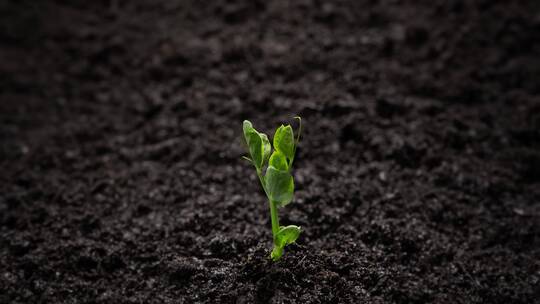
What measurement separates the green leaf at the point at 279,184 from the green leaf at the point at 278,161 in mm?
28

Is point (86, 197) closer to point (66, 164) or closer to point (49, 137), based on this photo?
point (66, 164)

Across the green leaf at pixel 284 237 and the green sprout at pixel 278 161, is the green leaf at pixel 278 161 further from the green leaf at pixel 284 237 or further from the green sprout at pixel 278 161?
the green leaf at pixel 284 237

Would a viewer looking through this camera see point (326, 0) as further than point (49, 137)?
Yes

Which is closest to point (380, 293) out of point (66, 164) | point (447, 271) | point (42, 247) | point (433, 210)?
point (447, 271)

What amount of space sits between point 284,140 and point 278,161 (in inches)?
1.9

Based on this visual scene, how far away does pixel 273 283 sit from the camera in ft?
3.77

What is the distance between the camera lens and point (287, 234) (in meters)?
1.10

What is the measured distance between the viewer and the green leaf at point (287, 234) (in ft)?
3.57

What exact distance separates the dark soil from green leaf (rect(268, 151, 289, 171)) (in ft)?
0.82

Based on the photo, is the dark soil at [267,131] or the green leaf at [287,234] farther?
the dark soil at [267,131]

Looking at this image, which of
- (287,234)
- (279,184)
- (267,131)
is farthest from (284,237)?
(267,131)

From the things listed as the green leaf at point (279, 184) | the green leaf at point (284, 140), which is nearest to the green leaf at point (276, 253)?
the green leaf at point (279, 184)

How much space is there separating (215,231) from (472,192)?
0.70m

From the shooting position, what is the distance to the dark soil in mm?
1207
